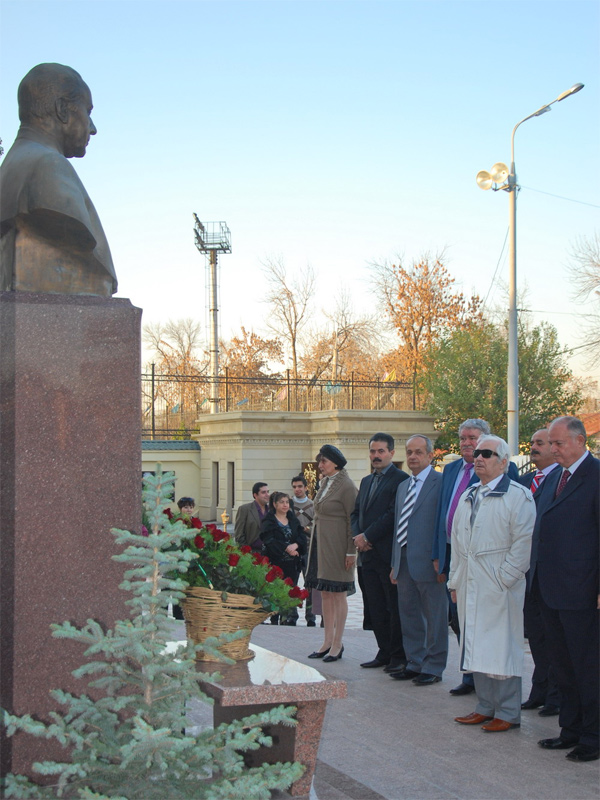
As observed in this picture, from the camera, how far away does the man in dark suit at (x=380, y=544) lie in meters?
7.48

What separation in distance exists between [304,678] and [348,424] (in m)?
25.2

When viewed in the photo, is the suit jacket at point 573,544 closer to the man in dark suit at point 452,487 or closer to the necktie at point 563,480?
the necktie at point 563,480

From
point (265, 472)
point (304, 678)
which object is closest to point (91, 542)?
point (304, 678)

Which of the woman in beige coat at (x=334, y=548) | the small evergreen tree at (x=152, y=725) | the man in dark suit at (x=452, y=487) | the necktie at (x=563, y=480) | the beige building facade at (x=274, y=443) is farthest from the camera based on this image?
the beige building facade at (x=274, y=443)

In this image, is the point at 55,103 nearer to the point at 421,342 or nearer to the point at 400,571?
the point at 400,571

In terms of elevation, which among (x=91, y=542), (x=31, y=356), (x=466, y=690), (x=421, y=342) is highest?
(x=421, y=342)

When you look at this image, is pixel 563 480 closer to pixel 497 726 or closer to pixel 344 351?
pixel 497 726

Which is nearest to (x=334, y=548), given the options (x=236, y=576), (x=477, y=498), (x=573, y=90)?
(x=477, y=498)

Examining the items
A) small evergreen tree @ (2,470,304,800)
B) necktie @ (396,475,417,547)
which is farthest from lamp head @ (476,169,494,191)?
small evergreen tree @ (2,470,304,800)

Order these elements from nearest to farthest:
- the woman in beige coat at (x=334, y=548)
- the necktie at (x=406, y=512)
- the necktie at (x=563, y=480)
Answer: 1. the necktie at (x=563, y=480)
2. the necktie at (x=406, y=512)
3. the woman in beige coat at (x=334, y=548)

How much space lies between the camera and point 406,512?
7.17 m

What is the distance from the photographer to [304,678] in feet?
14.0

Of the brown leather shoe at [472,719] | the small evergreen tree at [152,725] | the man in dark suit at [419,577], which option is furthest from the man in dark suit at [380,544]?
the small evergreen tree at [152,725]

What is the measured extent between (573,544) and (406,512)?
2181 mm
